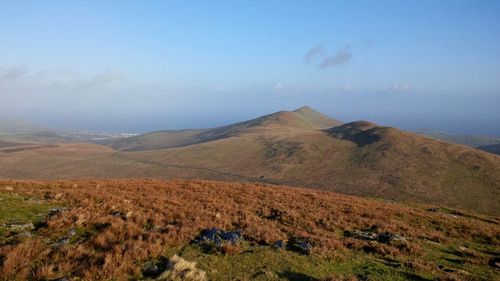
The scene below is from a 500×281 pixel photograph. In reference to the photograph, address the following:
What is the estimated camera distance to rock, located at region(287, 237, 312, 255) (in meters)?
14.4

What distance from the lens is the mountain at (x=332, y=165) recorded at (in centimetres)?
9044

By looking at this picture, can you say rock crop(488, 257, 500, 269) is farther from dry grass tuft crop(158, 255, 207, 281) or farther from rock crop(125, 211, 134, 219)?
rock crop(125, 211, 134, 219)

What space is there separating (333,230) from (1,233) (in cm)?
1420

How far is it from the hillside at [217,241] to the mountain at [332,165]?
64706 mm

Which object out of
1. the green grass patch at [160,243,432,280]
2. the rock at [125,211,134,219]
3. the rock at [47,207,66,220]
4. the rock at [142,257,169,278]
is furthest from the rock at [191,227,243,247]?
the rock at [47,207,66,220]

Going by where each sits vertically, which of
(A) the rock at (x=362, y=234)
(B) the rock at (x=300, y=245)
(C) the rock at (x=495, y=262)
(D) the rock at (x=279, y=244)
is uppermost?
(D) the rock at (x=279, y=244)

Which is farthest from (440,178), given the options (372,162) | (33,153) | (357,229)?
(33,153)

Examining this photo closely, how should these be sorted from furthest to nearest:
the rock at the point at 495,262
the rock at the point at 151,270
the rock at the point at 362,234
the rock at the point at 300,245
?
the rock at the point at 362,234 → the rock at the point at 495,262 → the rock at the point at 300,245 → the rock at the point at 151,270

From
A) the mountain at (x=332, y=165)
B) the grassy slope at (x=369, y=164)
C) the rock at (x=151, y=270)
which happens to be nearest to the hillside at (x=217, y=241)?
the rock at (x=151, y=270)

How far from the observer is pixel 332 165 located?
12325cm

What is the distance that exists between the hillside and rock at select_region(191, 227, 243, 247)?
48 millimetres

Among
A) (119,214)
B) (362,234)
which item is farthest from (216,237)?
(362,234)

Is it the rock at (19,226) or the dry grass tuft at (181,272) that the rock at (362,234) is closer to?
the dry grass tuft at (181,272)

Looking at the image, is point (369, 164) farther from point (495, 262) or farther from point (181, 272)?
point (181, 272)
